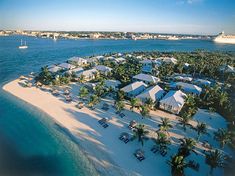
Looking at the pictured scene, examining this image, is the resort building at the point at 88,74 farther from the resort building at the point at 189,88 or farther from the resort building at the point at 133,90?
the resort building at the point at 189,88

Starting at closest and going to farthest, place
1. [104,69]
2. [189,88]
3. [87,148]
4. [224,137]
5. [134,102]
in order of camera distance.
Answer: [224,137] < [87,148] < [134,102] < [189,88] < [104,69]

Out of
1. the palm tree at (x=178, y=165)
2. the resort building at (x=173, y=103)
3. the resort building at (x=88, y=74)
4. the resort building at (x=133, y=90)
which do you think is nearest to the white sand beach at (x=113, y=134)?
the resort building at (x=173, y=103)

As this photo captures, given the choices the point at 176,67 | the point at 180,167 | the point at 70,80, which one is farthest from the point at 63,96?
the point at 176,67

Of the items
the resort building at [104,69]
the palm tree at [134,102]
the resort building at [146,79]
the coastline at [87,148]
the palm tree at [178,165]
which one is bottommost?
the coastline at [87,148]

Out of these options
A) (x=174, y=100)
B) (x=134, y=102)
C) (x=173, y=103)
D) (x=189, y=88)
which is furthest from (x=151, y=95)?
(x=189, y=88)

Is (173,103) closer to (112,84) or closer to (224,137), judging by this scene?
(224,137)

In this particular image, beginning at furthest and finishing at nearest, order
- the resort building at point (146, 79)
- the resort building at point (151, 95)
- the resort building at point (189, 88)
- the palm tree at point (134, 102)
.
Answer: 1. the resort building at point (146, 79)
2. the resort building at point (189, 88)
3. the resort building at point (151, 95)
4. the palm tree at point (134, 102)

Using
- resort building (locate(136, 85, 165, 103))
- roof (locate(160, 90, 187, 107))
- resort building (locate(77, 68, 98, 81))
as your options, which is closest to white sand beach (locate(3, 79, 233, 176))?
roof (locate(160, 90, 187, 107))

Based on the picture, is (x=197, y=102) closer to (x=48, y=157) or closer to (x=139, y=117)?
(x=139, y=117)
